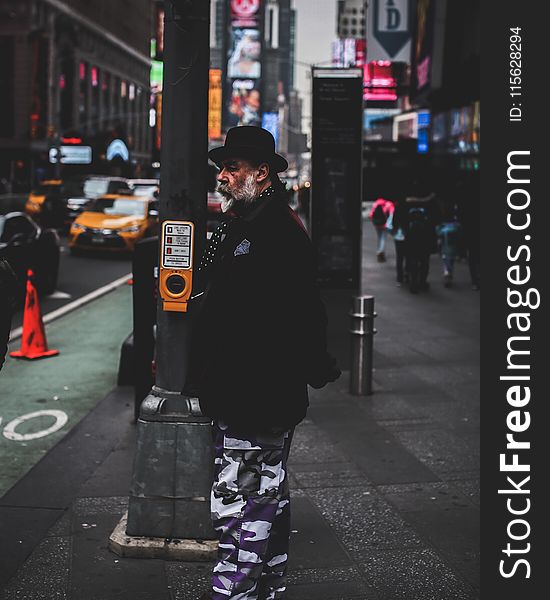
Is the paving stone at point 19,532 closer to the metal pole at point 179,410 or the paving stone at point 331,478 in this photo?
the metal pole at point 179,410

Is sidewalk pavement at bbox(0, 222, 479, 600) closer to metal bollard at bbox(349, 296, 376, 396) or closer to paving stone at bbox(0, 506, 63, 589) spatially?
paving stone at bbox(0, 506, 63, 589)

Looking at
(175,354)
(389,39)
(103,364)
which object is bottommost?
(103,364)

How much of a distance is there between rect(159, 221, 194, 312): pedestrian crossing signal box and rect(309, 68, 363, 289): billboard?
5.48 metres

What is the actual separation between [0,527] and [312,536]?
1.62 m

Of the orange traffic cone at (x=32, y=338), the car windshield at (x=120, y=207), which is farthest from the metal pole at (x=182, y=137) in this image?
the car windshield at (x=120, y=207)

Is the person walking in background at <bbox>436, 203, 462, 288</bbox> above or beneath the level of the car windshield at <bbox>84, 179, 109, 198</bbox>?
beneath

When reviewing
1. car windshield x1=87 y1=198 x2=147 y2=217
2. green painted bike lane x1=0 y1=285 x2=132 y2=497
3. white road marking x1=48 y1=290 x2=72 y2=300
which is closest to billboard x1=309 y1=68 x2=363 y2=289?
green painted bike lane x1=0 y1=285 x2=132 y2=497

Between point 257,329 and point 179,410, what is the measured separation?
116 centimetres

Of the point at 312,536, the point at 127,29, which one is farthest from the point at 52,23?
the point at 312,536

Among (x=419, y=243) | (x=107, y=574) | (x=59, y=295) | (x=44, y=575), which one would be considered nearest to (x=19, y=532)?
(x=44, y=575)

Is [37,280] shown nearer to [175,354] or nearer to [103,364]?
[103,364]

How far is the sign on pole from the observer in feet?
74.4

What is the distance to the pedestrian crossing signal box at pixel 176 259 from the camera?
189 inches

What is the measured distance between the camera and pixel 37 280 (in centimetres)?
1611
